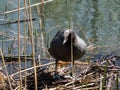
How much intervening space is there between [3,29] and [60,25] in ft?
4.69

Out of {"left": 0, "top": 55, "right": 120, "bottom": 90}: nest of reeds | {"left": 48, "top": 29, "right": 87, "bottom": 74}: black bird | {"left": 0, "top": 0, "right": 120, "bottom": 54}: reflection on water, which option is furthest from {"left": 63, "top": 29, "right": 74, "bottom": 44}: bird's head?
{"left": 0, "top": 0, "right": 120, "bottom": 54}: reflection on water

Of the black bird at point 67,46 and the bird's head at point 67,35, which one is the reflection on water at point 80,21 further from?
the bird's head at point 67,35

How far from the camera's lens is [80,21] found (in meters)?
10.4

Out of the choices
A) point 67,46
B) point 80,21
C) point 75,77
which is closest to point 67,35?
point 67,46

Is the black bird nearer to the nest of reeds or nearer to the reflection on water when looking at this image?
the nest of reeds

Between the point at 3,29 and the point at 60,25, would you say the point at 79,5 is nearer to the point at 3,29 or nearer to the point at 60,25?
the point at 60,25

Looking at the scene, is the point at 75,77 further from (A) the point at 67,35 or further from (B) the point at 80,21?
(B) the point at 80,21

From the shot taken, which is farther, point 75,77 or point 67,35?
point 67,35

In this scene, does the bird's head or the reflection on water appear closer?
the bird's head

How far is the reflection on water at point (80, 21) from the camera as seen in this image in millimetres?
8732

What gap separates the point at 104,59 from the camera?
6.84m

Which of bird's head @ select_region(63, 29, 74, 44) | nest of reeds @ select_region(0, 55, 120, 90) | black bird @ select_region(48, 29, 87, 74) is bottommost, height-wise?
nest of reeds @ select_region(0, 55, 120, 90)

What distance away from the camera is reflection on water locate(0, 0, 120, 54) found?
28.6 feet

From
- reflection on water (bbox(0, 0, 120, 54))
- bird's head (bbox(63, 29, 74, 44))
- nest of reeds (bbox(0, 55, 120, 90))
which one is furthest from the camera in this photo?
reflection on water (bbox(0, 0, 120, 54))
